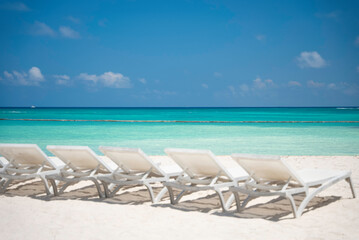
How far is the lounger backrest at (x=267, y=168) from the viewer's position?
4480 millimetres

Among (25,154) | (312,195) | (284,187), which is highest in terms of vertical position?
(25,154)

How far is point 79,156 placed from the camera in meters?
5.68

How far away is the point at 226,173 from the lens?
16.3 ft

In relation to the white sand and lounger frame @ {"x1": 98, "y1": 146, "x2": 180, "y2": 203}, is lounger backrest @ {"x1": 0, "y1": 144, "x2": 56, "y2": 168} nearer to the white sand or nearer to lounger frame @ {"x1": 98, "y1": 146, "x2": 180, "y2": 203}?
the white sand

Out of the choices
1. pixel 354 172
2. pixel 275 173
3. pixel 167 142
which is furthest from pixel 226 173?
pixel 167 142

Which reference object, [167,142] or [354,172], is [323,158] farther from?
[167,142]

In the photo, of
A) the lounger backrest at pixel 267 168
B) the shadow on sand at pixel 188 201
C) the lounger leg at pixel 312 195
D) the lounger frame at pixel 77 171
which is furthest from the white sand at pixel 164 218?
the lounger backrest at pixel 267 168

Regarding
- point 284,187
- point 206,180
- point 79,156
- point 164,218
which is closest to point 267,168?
point 284,187

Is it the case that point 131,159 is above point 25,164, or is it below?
above

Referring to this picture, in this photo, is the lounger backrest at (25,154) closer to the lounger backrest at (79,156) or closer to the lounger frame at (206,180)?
the lounger backrest at (79,156)

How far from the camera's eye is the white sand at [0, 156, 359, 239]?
13.4 feet

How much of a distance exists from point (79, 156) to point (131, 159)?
0.76m

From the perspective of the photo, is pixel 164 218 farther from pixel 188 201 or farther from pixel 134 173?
pixel 134 173

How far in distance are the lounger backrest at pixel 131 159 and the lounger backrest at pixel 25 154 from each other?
0.85m
